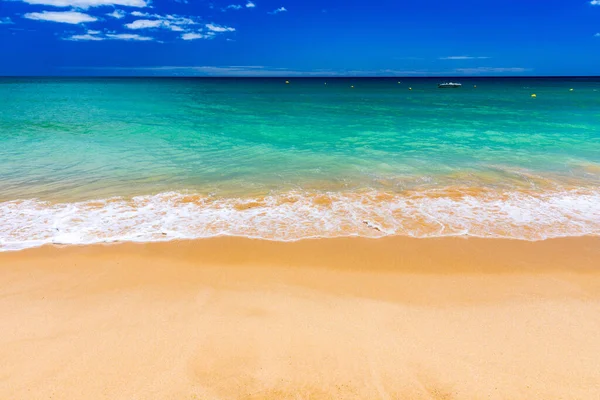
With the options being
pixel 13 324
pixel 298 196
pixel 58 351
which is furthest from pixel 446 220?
pixel 13 324

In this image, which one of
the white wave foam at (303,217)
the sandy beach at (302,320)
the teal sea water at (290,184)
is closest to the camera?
the sandy beach at (302,320)

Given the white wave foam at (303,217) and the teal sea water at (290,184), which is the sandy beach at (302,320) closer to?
the white wave foam at (303,217)

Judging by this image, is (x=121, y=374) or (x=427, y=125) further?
(x=427, y=125)

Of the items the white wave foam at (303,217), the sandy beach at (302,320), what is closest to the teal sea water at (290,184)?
the white wave foam at (303,217)

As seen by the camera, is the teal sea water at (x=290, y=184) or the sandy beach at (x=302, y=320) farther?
the teal sea water at (x=290, y=184)

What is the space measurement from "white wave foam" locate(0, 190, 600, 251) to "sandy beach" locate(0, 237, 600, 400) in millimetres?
545

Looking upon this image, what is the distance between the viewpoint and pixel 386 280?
5.97m

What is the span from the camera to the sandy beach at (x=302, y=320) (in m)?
3.93

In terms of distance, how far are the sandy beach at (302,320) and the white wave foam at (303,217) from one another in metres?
0.54

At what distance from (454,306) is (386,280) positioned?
1160mm

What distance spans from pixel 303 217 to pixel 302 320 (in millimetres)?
3893

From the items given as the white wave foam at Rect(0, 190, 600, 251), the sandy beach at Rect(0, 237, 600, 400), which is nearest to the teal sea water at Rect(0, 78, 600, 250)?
the white wave foam at Rect(0, 190, 600, 251)

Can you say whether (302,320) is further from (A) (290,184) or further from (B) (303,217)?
(A) (290,184)

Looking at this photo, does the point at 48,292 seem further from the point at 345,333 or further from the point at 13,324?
the point at 345,333
